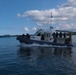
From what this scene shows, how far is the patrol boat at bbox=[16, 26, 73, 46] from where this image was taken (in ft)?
197

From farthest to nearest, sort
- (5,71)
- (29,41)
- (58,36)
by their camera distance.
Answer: (58,36) → (29,41) → (5,71)

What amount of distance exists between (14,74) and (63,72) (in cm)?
517

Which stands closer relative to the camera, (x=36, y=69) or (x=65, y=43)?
(x=36, y=69)

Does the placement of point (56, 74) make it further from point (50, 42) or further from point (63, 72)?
point (50, 42)

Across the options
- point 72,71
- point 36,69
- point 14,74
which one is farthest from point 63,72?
point 14,74

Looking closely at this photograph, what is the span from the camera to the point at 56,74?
72.2 ft

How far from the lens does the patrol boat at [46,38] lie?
60.0 m

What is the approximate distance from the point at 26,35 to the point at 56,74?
3890 centimetres

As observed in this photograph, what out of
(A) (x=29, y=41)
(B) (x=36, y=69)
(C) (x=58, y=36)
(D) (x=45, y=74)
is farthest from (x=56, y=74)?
(C) (x=58, y=36)

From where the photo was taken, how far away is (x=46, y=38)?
61.9 m

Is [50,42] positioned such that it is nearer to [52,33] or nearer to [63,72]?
[52,33]

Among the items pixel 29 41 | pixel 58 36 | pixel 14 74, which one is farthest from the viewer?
pixel 58 36

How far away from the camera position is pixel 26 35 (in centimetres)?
6034

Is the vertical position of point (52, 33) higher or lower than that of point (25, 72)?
higher
